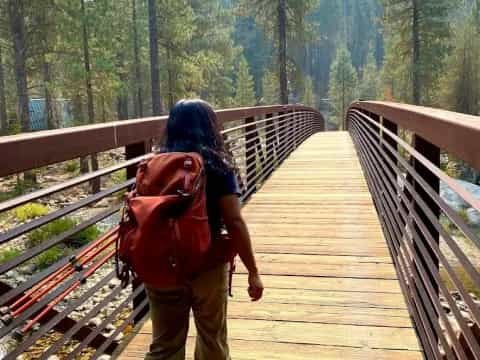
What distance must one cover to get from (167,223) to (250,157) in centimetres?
553

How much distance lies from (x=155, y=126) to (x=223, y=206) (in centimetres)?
178

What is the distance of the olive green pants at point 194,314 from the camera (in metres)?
2.13

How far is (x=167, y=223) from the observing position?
1.84 m

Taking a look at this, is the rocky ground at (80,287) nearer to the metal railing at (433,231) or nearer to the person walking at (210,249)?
the person walking at (210,249)

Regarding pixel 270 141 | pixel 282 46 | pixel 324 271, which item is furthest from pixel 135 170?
pixel 282 46

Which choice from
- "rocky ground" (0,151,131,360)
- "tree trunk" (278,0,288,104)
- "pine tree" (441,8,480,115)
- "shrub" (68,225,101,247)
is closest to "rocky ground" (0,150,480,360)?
"rocky ground" (0,151,131,360)

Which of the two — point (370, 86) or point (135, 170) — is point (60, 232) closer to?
point (135, 170)

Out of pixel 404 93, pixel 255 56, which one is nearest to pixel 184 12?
pixel 404 93

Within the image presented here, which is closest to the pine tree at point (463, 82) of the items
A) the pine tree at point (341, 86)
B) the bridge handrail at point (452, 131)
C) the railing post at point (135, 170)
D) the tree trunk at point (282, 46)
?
the pine tree at point (341, 86)

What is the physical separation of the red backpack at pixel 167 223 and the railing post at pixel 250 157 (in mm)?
4773

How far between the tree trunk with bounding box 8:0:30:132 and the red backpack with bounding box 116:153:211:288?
19993 millimetres

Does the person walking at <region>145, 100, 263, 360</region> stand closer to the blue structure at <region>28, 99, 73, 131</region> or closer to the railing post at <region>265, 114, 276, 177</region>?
the railing post at <region>265, 114, 276, 177</region>

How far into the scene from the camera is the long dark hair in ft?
6.73

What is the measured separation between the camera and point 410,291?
3260mm
